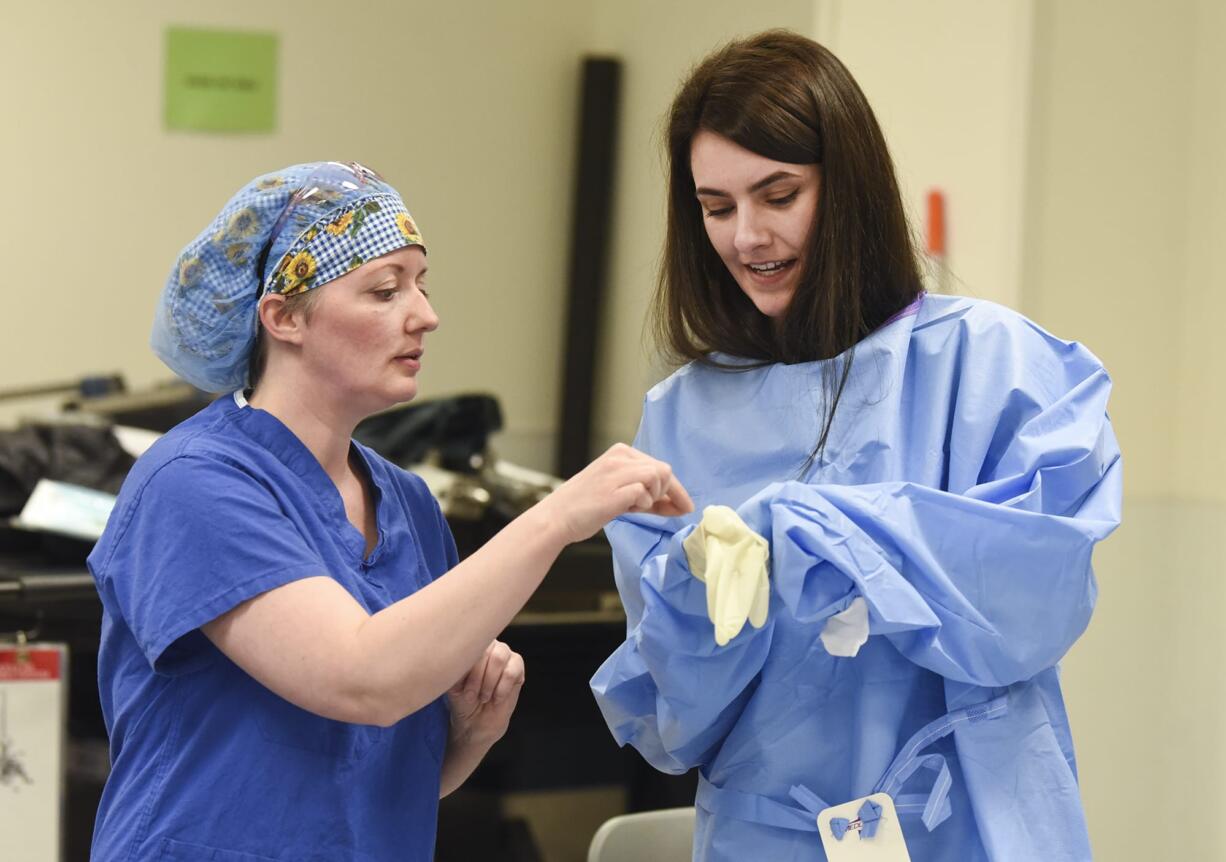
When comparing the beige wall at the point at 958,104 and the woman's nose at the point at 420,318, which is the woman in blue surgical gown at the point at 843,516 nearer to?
the woman's nose at the point at 420,318

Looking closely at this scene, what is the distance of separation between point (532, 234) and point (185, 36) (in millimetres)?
1062

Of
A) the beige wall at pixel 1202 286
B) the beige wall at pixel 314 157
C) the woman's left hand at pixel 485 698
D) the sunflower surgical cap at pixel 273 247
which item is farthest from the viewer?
the beige wall at pixel 314 157

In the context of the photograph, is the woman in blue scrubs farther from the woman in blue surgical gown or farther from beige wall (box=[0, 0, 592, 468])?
beige wall (box=[0, 0, 592, 468])

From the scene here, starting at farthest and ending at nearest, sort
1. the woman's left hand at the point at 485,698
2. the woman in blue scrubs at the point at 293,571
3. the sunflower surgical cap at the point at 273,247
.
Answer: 1. the woman's left hand at the point at 485,698
2. the sunflower surgical cap at the point at 273,247
3. the woman in blue scrubs at the point at 293,571

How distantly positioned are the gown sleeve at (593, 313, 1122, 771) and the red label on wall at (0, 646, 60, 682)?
36.6 inches

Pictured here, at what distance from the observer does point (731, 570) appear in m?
1.07

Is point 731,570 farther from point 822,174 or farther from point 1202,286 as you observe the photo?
point 1202,286

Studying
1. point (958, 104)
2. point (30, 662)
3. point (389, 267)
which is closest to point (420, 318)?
point (389, 267)

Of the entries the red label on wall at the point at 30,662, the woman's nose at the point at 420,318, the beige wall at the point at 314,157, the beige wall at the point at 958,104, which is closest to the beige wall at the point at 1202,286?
the beige wall at the point at 958,104

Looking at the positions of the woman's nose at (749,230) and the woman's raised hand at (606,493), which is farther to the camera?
the woman's nose at (749,230)

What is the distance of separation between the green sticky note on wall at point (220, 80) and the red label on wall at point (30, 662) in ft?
7.20

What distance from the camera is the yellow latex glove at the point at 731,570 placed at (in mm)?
1056

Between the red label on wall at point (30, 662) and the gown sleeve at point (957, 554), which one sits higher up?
the gown sleeve at point (957, 554)

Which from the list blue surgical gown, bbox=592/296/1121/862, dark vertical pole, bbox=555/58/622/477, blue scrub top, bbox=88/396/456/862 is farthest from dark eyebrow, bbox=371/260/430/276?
dark vertical pole, bbox=555/58/622/477
